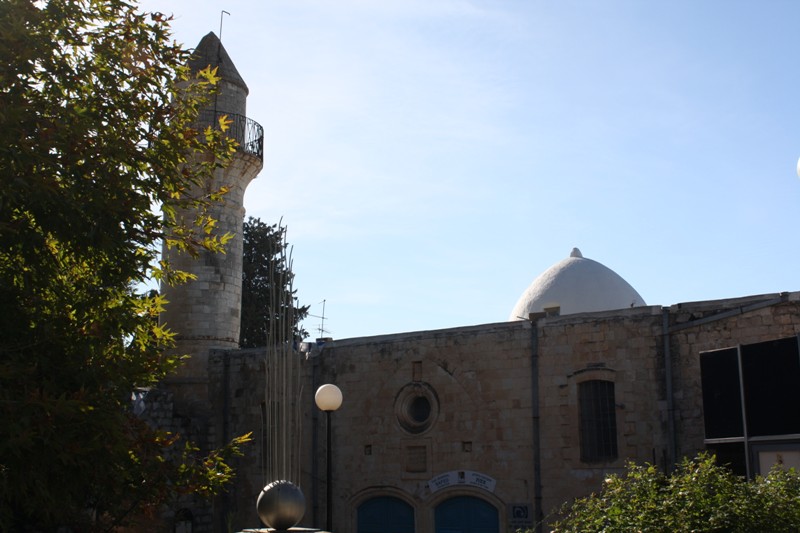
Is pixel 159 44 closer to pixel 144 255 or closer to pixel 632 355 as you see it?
pixel 144 255

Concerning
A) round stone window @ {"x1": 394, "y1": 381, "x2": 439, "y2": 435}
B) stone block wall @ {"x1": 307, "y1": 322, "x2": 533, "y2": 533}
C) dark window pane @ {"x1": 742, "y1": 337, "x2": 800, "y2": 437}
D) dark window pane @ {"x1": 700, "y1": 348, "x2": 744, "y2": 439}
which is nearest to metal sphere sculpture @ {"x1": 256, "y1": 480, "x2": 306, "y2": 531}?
dark window pane @ {"x1": 742, "y1": 337, "x2": 800, "y2": 437}

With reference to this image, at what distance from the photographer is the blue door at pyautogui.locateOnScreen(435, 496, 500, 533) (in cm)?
1803

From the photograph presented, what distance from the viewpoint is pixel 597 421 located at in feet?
56.4

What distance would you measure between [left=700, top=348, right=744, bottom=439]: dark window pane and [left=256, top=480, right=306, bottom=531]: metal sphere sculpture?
745cm

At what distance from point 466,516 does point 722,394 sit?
7.21 meters

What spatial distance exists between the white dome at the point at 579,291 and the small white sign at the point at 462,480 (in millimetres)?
8318

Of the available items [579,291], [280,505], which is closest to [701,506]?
[280,505]

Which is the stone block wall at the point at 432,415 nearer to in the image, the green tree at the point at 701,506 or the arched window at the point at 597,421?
the arched window at the point at 597,421

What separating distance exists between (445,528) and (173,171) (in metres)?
12.0

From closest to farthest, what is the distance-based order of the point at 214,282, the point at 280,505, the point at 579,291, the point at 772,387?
1. the point at 280,505
2. the point at 772,387
3. the point at 214,282
4. the point at 579,291

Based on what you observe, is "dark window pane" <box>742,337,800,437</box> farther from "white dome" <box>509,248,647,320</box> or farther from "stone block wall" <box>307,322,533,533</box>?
"white dome" <box>509,248,647,320</box>

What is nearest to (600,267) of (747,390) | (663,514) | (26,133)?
(747,390)

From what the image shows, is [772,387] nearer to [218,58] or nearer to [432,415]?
[432,415]

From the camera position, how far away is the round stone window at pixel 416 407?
19.1 meters
